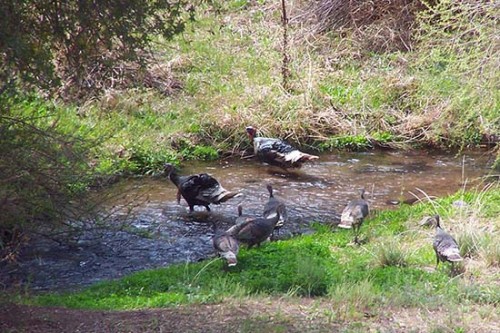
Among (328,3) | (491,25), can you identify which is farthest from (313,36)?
(491,25)

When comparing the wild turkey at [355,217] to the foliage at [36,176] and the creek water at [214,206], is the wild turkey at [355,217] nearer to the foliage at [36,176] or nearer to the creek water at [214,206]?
the creek water at [214,206]

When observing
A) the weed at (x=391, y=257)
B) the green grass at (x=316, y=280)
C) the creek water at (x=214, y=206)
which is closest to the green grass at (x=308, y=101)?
the creek water at (x=214, y=206)

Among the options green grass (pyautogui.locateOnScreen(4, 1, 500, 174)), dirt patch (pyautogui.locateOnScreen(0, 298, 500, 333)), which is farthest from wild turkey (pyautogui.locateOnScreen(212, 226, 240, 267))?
green grass (pyautogui.locateOnScreen(4, 1, 500, 174))

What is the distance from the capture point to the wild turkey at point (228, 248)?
28.8ft

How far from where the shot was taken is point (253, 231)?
32.1ft

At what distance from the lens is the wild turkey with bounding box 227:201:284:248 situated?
31.8 feet

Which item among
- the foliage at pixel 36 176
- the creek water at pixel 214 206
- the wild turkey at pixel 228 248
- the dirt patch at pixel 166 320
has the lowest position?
the creek water at pixel 214 206

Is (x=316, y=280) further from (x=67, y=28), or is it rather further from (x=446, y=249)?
(x=67, y=28)

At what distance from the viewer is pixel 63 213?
969 cm

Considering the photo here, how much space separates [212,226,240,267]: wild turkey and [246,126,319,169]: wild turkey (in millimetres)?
4985

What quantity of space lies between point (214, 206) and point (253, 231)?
9.10 feet

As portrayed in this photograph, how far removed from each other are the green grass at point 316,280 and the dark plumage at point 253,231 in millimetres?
150

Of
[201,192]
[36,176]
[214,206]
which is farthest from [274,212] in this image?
[36,176]

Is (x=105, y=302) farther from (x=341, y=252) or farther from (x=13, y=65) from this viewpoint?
(x=341, y=252)
